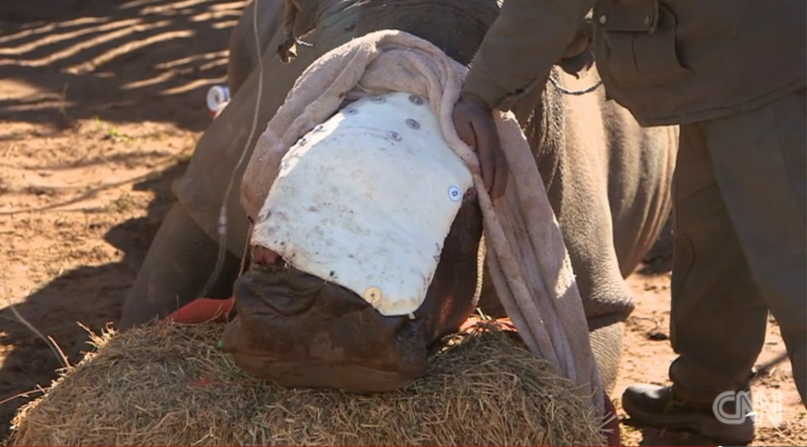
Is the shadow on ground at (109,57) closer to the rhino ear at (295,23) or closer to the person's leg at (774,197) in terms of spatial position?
the rhino ear at (295,23)

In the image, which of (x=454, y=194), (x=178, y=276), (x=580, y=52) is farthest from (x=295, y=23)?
(x=454, y=194)

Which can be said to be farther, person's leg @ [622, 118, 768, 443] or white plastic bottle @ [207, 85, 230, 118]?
white plastic bottle @ [207, 85, 230, 118]

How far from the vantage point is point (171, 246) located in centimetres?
430

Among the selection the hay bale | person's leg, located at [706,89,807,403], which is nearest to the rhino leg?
the hay bale

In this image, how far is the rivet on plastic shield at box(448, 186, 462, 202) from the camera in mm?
2941

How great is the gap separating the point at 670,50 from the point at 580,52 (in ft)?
1.22

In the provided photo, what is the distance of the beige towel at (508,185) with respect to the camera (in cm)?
310

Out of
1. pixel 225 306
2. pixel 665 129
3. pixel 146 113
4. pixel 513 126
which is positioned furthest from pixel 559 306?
pixel 146 113

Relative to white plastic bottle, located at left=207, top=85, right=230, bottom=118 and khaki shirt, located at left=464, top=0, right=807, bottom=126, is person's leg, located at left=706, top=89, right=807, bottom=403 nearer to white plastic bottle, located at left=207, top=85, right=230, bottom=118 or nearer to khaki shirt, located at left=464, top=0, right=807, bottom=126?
khaki shirt, located at left=464, top=0, right=807, bottom=126

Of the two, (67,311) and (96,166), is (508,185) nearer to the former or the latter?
(67,311)

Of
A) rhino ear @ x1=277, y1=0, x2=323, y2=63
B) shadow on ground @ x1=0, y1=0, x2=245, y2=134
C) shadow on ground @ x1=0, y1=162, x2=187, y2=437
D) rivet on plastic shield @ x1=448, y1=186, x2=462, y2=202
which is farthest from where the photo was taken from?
shadow on ground @ x1=0, y1=0, x2=245, y2=134

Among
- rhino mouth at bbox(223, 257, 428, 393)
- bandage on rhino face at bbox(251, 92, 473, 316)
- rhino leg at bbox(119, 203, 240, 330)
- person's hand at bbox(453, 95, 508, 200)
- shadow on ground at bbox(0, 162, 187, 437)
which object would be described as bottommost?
shadow on ground at bbox(0, 162, 187, 437)

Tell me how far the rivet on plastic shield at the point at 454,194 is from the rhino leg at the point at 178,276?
4.53 feet

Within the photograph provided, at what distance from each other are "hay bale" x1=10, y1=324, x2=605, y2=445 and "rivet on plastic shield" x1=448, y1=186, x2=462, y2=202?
0.38m
